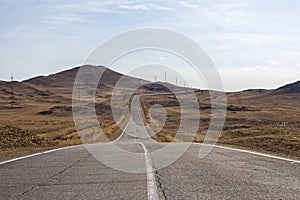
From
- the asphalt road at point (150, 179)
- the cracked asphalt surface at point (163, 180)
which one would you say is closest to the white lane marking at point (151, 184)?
the asphalt road at point (150, 179)

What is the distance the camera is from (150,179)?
10758 mm

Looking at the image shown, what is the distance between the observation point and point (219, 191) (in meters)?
9.08

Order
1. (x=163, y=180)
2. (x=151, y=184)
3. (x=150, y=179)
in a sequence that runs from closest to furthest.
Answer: (x=151, y=184), (x=163, y=180), (x=150, y=179)

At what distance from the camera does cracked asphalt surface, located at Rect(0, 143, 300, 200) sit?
8.85 meters

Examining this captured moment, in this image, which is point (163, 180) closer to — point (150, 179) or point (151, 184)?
point (150, 179)

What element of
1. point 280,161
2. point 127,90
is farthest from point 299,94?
point 280,161

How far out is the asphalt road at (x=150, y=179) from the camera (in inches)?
349

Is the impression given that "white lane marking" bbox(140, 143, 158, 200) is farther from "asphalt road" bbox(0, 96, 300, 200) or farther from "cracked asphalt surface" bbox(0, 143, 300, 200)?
"cracked asphalt surface" bbox(0, 143, 300, 200)

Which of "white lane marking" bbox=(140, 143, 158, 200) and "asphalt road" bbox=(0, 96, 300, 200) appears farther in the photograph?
"asphalt road" bbox=(0, 96, 300, 200)

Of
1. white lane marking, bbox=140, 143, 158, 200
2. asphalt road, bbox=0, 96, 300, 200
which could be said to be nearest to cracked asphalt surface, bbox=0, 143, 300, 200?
asphalt road, bbox=0, 96, 300, 200

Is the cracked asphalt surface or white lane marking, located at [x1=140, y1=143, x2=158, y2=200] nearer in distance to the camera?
white lane marking, located at [x1=140, y1=143, x2=158, y2=200]

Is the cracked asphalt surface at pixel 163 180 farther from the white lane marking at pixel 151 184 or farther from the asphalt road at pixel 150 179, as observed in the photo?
the white lane marking at pixel 151 184

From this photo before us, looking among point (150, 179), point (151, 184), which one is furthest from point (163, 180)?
point (151, 184)

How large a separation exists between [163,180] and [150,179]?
1.14 feet
